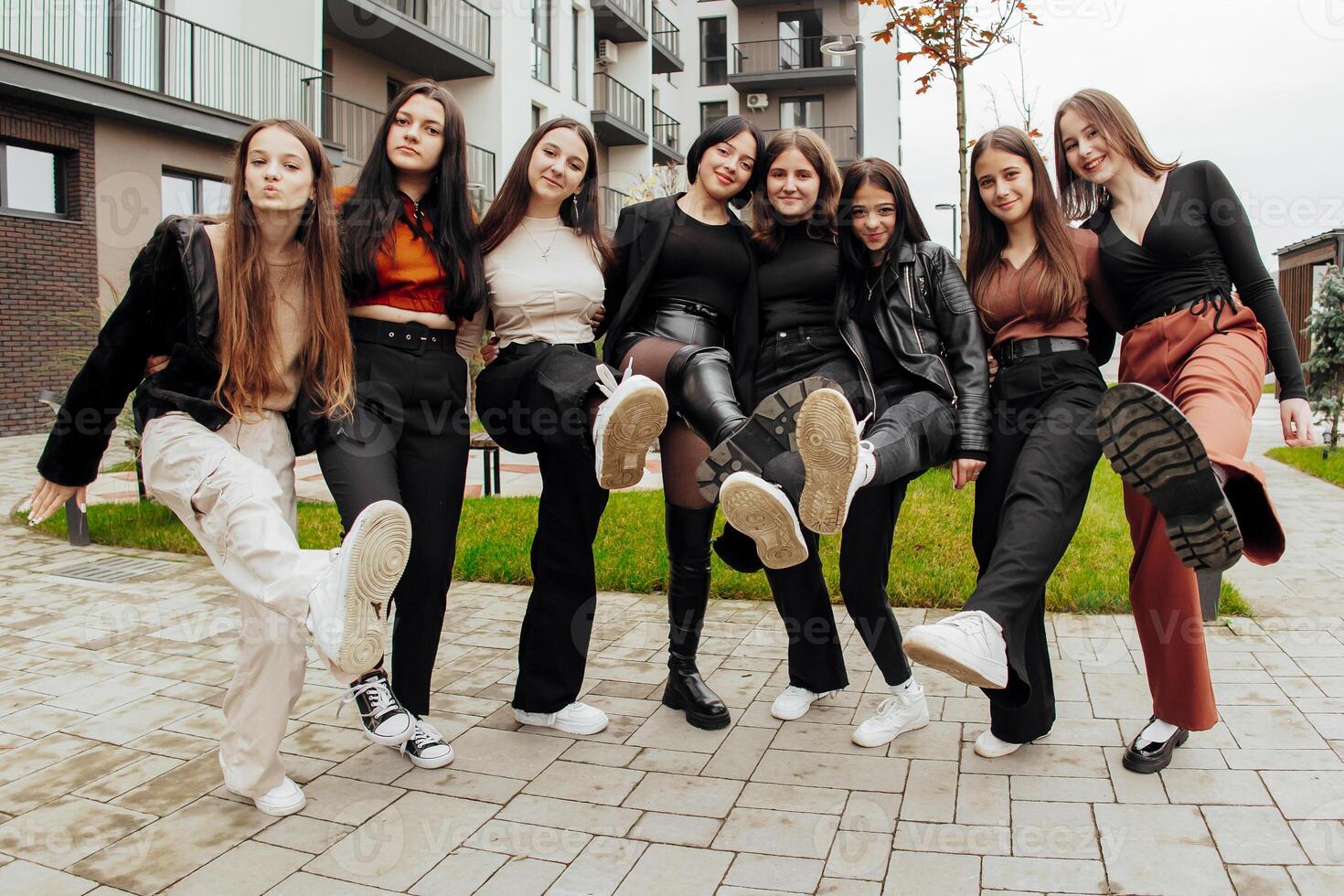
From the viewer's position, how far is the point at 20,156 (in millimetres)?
14055

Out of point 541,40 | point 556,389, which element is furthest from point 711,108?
point 556,389

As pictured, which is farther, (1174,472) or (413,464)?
(413,464)

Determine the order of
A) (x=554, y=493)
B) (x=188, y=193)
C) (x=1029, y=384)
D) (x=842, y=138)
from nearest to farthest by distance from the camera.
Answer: (x=1029, y=384)
(x=554, y=493)
(x=188, y=193)
(x=842, y=138)

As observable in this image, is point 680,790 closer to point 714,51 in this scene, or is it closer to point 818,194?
point 818,194

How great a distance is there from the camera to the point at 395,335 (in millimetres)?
3221

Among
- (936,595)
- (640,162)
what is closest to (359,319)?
(936,595)

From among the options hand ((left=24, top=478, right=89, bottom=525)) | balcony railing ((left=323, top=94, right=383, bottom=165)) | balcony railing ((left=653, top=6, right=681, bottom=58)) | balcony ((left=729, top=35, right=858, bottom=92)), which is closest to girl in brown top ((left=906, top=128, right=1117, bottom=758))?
hand ((left=24, top=478, right=89, bottom=525))

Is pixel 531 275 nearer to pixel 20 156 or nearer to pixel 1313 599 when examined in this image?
pixel 1313 599

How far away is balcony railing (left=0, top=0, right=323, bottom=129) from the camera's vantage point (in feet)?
44.2

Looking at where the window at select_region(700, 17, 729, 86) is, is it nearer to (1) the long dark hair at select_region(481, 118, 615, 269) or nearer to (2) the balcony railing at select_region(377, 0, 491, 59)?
(2) the balcony railing at select_region(377, 0, 491, 59)

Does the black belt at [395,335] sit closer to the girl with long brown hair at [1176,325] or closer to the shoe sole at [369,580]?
the shoe sole at [369,580]

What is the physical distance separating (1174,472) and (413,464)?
2.27 metres

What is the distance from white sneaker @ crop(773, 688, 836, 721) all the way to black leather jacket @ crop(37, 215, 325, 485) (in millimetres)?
2196

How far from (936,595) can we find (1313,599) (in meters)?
1.98
